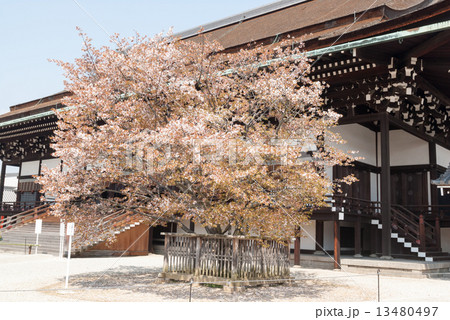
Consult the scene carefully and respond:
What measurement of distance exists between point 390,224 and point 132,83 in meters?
9.31

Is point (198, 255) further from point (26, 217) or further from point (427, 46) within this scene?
point (26, 217)

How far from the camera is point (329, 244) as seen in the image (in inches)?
621

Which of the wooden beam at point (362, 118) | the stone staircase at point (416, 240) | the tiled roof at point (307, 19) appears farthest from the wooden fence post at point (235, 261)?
the wooden beam at point (362, 118)

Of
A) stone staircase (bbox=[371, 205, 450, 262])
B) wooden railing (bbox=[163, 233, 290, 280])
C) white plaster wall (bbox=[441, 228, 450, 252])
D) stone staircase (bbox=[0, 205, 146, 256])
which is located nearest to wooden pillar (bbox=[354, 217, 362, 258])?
stone staircase (bbox=[371, 205, 450, 262])

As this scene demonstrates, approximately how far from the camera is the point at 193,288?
9.77 meters

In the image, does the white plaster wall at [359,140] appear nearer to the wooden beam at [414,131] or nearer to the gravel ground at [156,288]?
the wooden beam at [414,131]

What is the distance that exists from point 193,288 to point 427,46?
9.01 m

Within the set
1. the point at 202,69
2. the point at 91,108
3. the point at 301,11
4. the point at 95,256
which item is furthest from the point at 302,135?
the point at 301,11

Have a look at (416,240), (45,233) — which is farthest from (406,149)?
(45,233)

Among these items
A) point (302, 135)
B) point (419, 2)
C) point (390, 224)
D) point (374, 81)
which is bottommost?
point (390, 224)

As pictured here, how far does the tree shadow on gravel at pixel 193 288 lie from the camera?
8789mm

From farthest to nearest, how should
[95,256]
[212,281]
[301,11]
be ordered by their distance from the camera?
[301,11] → [95,256] → [212,281]

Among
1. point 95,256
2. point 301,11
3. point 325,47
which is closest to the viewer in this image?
point 325,47

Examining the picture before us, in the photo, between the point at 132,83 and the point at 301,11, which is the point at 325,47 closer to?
the point at 132,83
